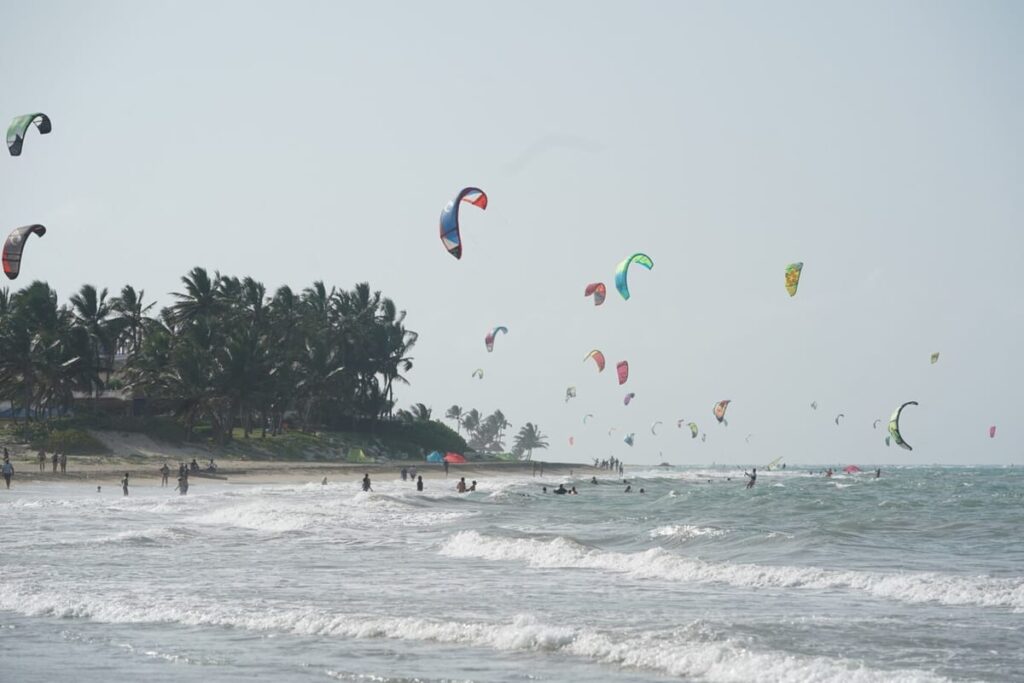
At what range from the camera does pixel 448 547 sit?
24.1m

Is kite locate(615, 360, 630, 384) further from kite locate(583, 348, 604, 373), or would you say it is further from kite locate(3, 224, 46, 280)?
kite locate(3, 224, 46, 280)

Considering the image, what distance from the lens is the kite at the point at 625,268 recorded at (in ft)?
115

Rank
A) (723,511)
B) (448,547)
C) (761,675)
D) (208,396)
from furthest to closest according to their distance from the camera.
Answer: (208,396) < (723,511) < (448,547) < (761,675)

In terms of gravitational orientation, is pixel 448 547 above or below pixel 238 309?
below

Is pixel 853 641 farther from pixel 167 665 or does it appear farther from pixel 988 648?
pixel 167 665

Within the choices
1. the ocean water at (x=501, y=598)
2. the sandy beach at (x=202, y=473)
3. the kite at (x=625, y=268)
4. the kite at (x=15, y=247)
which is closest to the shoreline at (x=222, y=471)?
the sandy beach at (x=202, y=473)

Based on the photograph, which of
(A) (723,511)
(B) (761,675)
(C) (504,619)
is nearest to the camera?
(B) (761,675)

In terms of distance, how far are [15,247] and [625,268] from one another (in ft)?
56.4

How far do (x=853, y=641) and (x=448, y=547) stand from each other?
38.8ft

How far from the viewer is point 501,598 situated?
16.8 meters

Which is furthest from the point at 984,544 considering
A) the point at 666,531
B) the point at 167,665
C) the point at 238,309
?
the point at 238,309

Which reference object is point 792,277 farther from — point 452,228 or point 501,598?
point 501,598

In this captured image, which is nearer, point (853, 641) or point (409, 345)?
point (853, 641)

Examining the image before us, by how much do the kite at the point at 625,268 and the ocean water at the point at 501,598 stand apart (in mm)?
7384
